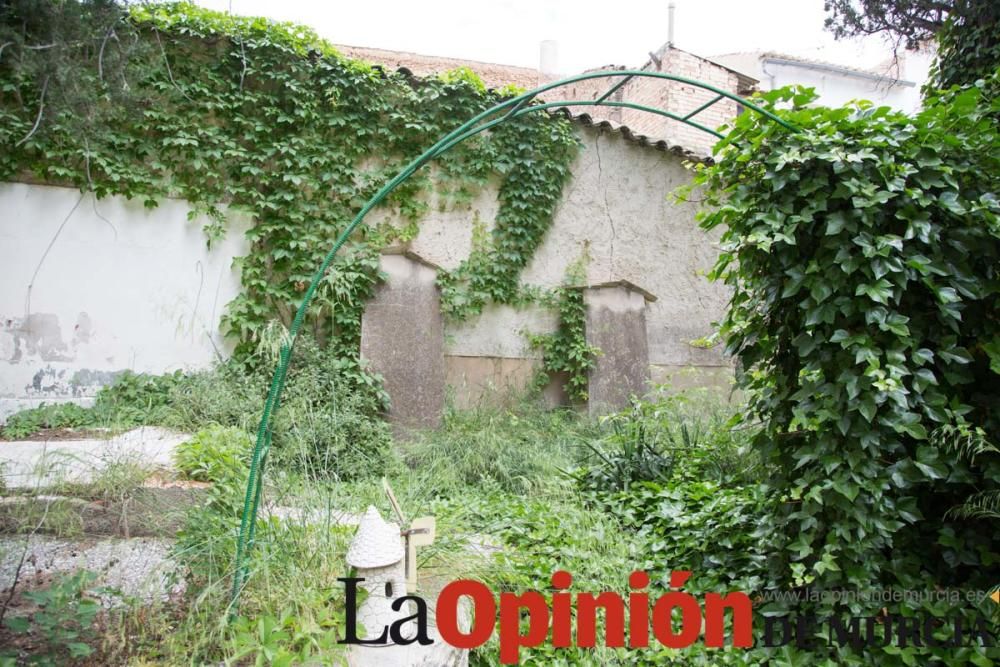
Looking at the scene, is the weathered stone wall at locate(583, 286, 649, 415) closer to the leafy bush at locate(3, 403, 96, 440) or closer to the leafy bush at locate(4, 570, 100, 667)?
the leafy bush at locate(3, 403, 96, 440)

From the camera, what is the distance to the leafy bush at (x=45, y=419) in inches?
204

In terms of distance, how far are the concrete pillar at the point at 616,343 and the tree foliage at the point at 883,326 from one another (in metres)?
4.19

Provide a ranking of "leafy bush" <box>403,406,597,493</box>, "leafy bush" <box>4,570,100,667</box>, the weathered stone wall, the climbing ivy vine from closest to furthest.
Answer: "leafy bush" <box>4,570,100,667</box> < "leafy bush" <box>403,406,597,493</box> < the climbing ivy vine < the weathered stone wall

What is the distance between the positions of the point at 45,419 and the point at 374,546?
4655mm

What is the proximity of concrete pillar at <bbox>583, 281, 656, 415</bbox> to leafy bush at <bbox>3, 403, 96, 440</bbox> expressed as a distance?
5.03 metres

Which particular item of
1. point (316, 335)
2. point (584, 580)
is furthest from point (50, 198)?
point (584, 580)

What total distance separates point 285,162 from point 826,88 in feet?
48.4

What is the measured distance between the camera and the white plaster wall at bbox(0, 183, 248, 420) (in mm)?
5703

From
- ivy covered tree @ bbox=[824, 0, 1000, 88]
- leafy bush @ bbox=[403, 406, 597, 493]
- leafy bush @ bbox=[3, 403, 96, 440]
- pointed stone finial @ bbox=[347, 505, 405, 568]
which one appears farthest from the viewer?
leafy bush @ bbox=[3, 403, 96, 440]

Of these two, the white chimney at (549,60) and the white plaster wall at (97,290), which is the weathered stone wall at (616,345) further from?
the white chimney at (549,60)

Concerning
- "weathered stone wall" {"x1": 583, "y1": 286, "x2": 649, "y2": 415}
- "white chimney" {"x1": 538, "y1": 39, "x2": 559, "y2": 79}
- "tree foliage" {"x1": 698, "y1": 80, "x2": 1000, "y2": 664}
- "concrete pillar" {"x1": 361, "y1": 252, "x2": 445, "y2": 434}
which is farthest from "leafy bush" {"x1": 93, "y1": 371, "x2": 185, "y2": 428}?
"white chimney" {"x1": 538, "y1": 39, "x2": 559, "y2": 79}

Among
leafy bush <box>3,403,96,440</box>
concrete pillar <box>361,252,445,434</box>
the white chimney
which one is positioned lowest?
leafy bush <box>3,403,96,440</box>

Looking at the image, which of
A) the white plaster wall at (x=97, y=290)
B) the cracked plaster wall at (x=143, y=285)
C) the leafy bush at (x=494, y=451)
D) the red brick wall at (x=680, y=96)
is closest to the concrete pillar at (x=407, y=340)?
the leafy bush at (x=494, y=451)

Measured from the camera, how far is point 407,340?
253 inches
